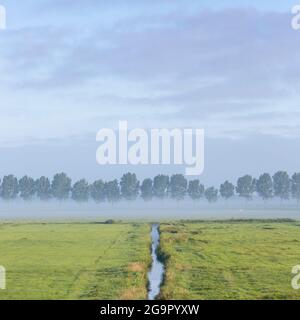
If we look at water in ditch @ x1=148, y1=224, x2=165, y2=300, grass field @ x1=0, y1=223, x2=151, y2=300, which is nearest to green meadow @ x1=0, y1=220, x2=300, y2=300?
grass field @ x1=0, y1=223, x2=151, y2=300

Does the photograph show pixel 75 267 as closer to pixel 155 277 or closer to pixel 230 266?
pixel 155 277

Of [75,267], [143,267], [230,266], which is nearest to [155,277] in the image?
[143,267]

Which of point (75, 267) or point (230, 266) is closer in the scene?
point (230, 266)

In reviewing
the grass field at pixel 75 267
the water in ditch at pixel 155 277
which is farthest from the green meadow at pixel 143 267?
the water in ditch at pixel 155 277

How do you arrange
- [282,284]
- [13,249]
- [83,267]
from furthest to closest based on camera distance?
[13,249] → [83,267] → [282,284]

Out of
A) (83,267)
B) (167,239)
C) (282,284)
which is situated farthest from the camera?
(167,239)

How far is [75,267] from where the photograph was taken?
144 feet

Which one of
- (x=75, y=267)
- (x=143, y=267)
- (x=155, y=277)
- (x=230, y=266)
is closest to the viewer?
(x=155, y=277)

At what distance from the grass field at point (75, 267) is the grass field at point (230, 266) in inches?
104

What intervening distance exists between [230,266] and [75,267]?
13.0 metres
